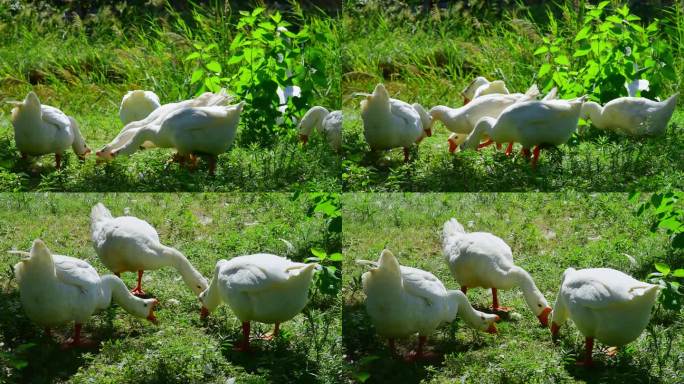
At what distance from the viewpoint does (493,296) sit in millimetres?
6230

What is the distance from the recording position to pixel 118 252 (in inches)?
243

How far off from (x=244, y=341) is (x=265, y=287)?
0.50 metres

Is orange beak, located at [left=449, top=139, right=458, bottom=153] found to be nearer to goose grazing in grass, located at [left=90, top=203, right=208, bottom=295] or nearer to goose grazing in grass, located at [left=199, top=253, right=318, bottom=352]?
goose grazing in grass, located at [left=199, top=253, right=318, bottom=352]

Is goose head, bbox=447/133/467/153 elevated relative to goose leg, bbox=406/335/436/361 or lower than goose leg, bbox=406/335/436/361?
elevated

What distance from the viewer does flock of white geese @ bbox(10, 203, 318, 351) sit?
5.56 m

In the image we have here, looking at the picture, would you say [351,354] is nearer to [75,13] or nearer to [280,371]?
[280,371]

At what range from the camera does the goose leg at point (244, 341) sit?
A: 18.9 feet

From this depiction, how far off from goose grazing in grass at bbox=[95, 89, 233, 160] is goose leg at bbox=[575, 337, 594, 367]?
117 inches

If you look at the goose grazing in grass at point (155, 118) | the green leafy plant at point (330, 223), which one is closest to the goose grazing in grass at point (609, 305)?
the green leafy plant at point (330, 223)

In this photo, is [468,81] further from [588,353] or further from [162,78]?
[588,353]

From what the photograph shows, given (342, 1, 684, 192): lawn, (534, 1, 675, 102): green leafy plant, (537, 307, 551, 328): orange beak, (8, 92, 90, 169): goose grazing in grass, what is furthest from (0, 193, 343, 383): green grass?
(534, 1, 675, 102): green leafy plant

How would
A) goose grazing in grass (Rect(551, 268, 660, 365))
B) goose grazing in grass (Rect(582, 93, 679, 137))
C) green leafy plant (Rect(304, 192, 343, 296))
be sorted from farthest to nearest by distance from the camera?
goose grazing in grass (Rect(582, 93, 679, 137)) → green leafy plant (Rect(304, 192, 343, 296)) → goose grazing in grass (Rect(551, 268, 660, 365))

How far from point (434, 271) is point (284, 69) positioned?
1.93 metres


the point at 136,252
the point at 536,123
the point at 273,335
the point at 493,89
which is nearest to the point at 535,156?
the point at 536,123
